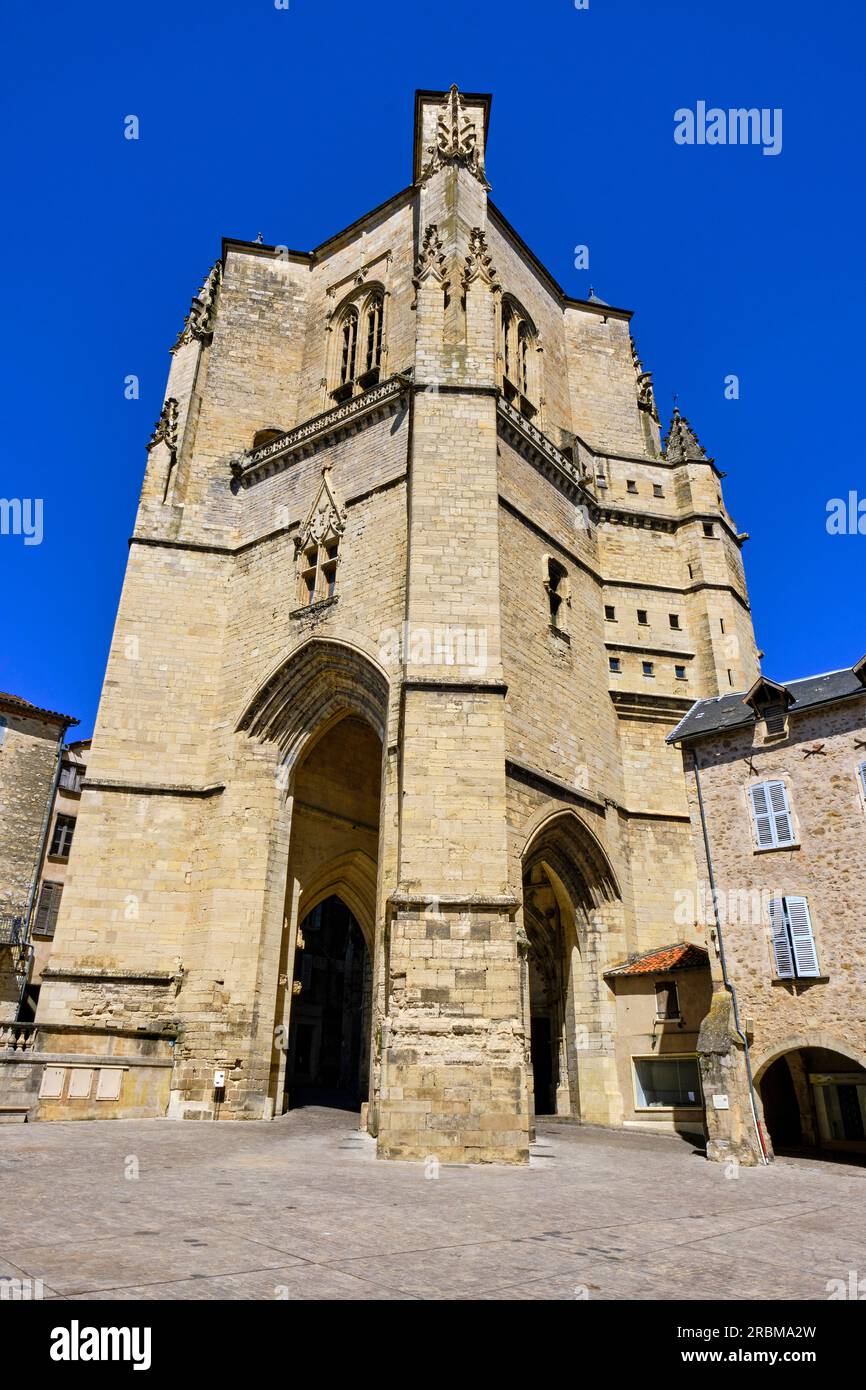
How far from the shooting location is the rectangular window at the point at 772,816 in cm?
1158

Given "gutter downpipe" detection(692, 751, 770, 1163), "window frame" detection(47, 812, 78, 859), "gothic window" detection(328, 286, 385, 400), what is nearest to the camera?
"gutter downpipe" detection(692, 751, 770, 1163)

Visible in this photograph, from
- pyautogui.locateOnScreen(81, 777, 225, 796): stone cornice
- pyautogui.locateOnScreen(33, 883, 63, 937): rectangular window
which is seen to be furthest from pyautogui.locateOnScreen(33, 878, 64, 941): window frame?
pyautogui.locateOnScreen(81, 777, 225, 796): stone cornice

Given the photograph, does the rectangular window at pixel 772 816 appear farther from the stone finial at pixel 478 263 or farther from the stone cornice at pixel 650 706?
the stone finial at pixel 478 263

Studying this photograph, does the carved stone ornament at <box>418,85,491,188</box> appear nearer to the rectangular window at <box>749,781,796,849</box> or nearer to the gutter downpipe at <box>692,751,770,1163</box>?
the gutter downpipe at <box>692,751,770,1163</box>

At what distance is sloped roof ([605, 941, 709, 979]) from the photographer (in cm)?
1432

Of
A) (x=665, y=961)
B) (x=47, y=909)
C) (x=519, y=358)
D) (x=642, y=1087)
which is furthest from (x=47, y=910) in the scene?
(x=519, y=358)

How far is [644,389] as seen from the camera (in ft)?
76.9

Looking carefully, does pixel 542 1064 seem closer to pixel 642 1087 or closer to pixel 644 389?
pixel 642 1087

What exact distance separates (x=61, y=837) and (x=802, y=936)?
790 inches

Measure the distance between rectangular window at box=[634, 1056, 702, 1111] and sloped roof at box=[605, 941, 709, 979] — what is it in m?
1.43

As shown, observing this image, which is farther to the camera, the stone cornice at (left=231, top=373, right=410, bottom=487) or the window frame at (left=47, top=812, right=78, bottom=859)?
the window frame at (left=47, top=812, right=78, bottom=859)

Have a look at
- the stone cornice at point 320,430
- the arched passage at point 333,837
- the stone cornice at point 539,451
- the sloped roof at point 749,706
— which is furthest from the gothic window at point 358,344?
the sloped roof at point 749,706

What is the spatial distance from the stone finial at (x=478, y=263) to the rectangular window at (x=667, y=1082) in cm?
1455

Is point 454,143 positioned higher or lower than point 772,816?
higher
